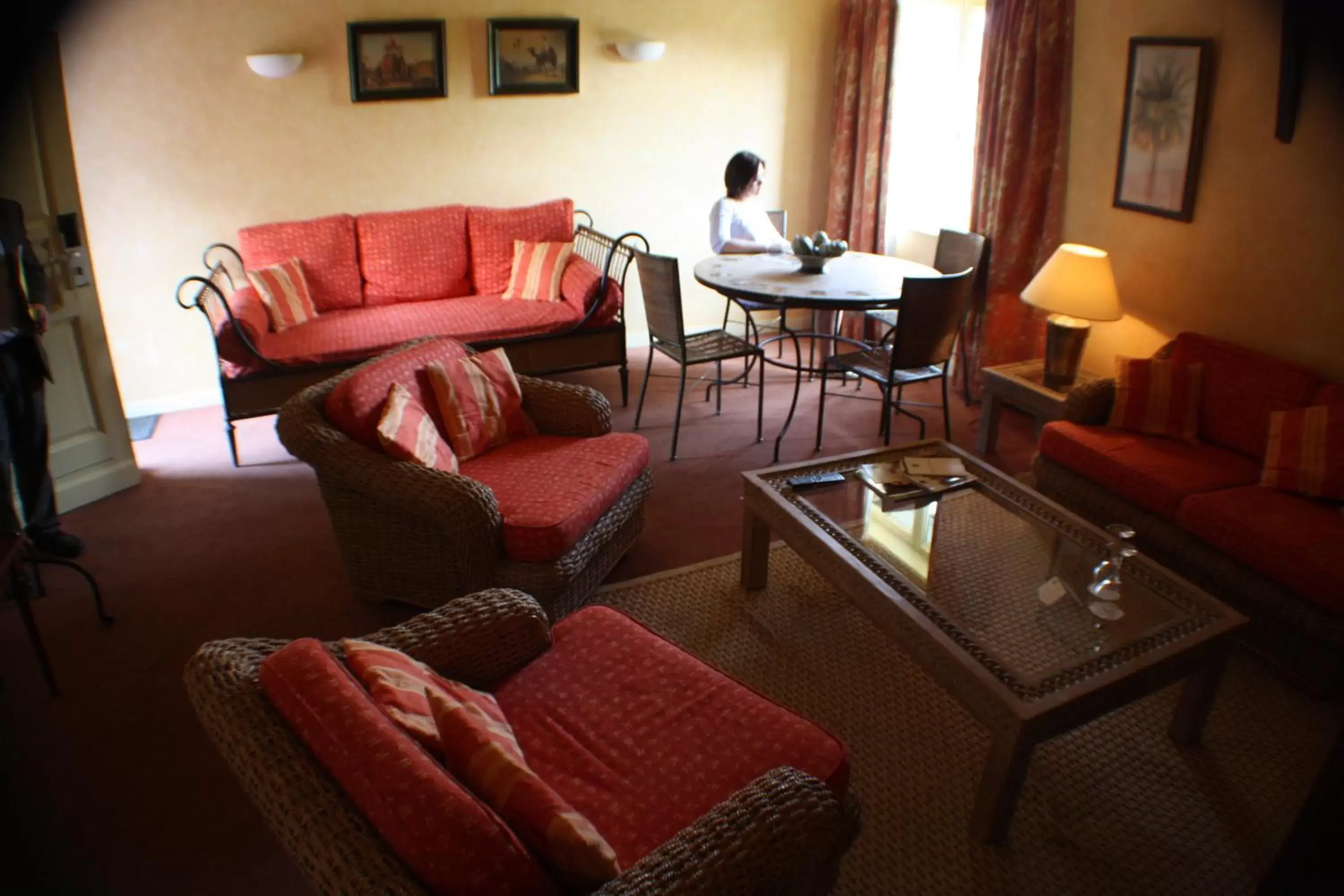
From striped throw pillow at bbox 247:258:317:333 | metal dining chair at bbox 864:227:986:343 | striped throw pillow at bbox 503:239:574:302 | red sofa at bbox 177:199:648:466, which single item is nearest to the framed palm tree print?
metal dining chair at bbox 864:227:986:343

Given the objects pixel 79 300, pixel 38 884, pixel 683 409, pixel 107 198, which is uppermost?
pixel 107 198

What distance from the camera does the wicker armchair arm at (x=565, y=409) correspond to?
9.14ft

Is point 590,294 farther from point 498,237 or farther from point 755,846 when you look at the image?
point 755,846

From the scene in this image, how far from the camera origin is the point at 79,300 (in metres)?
3.08

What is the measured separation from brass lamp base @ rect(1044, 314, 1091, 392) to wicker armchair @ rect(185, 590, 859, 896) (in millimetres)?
2536

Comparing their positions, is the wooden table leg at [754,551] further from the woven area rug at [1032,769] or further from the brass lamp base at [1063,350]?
the brass lamp base at [1063,350]

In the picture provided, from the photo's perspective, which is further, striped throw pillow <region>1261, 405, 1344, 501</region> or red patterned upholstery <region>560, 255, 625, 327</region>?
red patterned upholstery <region>560, 255, 625, 327</region>

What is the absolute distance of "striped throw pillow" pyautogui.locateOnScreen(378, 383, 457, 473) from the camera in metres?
2.28

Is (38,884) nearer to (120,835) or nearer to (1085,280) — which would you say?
(120,835)

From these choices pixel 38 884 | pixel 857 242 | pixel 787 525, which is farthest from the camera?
pixel 857 242

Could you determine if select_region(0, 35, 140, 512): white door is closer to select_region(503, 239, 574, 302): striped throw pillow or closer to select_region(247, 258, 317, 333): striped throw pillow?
select_region(247, 258, 317, 333): striped throw pillow

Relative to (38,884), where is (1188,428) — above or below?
above

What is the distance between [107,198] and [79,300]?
1042 mm

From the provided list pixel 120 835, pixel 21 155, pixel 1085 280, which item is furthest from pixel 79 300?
pixel 1085 280
